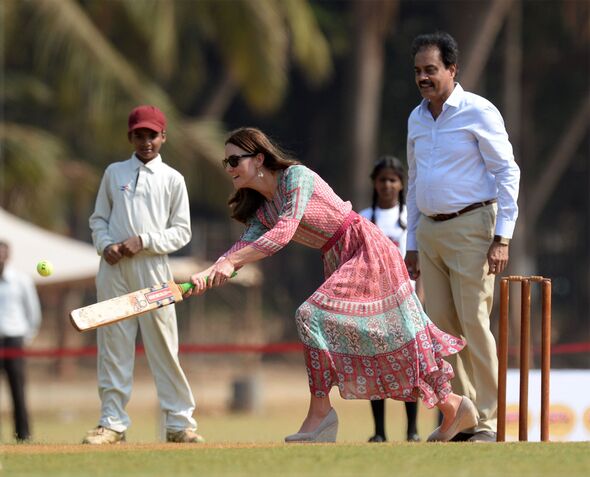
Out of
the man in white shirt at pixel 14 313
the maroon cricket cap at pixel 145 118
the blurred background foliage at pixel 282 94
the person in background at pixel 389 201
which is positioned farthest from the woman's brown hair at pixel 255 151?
the blurred background foliage at pixel 282 94

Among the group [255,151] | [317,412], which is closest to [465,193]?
[255,151]

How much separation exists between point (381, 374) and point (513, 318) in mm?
20988

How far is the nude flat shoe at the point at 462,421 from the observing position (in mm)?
7797

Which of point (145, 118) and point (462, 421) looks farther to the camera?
point (145, 118)

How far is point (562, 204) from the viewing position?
35281 millimetres

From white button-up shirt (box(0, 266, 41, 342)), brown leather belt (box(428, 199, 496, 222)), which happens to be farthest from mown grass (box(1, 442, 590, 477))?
white button-up shirt (box(0, 266, 41, 342))

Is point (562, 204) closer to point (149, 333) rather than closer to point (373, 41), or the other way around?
point (373, 41)

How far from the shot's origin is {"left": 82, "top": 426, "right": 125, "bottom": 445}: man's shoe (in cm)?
826

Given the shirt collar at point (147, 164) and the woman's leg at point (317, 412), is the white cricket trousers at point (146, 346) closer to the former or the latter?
the shirt collar at point (147, 164)

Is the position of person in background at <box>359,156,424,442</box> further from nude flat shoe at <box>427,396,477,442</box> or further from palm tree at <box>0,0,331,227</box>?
palm tree at <box>0,0,331,227</box>

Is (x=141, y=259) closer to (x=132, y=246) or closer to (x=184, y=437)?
(x=132, y=246)

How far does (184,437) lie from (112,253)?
1149 mm

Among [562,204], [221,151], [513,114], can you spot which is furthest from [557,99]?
[221,151]

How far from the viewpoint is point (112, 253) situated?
8.55 m
